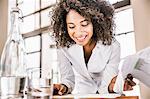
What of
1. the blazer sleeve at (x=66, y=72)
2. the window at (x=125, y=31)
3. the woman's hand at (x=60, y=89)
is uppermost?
the window at (x=125, y=31)

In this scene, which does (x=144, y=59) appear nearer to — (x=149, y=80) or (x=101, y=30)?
(x=149, y=80)

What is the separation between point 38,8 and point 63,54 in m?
0.46

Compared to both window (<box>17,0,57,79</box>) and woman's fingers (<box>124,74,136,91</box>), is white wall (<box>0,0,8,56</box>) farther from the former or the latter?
woman's fingers (<box>124,74,136,91</box>)

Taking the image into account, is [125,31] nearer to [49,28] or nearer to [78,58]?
[78,58]

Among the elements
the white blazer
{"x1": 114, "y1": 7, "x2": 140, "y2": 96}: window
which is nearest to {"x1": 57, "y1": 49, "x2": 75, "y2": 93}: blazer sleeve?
the white blazer

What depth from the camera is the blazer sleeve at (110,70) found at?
89 centimetres

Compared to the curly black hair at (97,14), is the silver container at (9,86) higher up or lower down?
lower down

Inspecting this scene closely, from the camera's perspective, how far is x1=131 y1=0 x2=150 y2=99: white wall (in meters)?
0.87

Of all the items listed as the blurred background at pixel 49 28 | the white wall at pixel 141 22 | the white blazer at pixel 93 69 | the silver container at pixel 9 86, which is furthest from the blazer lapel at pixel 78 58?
the silver container at pixel 9 86

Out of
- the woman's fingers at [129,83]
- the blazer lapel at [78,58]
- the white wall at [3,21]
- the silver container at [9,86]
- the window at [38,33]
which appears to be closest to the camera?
the silver container at [9,86]

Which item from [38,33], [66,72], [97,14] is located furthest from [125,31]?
[38,33]

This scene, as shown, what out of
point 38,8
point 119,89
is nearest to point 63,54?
point 119,89

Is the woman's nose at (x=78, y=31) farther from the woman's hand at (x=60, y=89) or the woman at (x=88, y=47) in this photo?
the woman's hand at (x=60, y=89)

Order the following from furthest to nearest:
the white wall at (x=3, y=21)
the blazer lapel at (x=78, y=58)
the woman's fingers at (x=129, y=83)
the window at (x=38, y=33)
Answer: the white wall at (x=3, y=21)
the window at (x=38, y=33)
the blazer lapel at (x=78, y=58)
the woman's fingers at (x=129, y=83)
